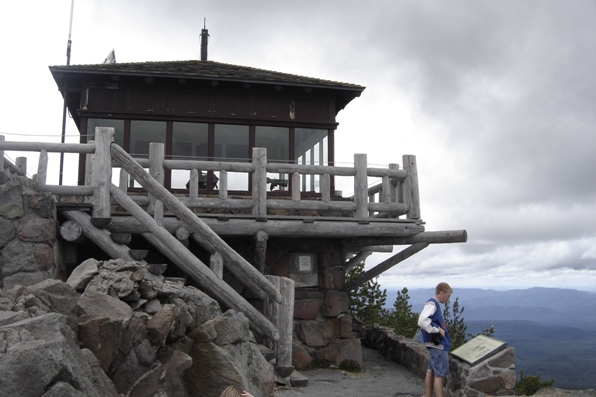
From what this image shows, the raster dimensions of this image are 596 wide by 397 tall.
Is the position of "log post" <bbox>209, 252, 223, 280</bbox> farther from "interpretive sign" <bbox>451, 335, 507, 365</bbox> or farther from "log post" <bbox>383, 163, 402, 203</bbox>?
"log post" <bbox>383, 163, 402, 203</bbox>

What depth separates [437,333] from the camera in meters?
7.26

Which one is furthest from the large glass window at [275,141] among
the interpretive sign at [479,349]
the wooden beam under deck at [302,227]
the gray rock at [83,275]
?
the gray rock at [83,275]

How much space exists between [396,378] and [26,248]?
257 inches

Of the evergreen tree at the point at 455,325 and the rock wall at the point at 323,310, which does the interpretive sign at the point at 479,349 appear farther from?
the evergreen tree at the point at 455,325

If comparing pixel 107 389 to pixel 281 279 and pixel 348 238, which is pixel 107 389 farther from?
pixel 348 238

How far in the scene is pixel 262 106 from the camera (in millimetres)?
12930

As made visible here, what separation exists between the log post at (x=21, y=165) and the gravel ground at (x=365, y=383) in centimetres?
549

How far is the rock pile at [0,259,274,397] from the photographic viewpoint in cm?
409

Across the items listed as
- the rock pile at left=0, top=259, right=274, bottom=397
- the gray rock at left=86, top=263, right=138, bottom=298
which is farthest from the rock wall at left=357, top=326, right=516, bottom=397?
the gray rock at left=86, top=263, right=138, bottom=298

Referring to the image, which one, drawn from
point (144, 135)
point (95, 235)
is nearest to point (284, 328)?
point (95, 235)

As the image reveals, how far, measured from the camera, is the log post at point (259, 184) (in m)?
10.4

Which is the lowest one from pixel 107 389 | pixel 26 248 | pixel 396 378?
pixel 396 378

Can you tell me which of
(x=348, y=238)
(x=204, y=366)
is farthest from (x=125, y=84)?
(x=204, y=366)

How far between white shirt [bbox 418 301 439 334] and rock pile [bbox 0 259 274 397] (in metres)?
2.06
